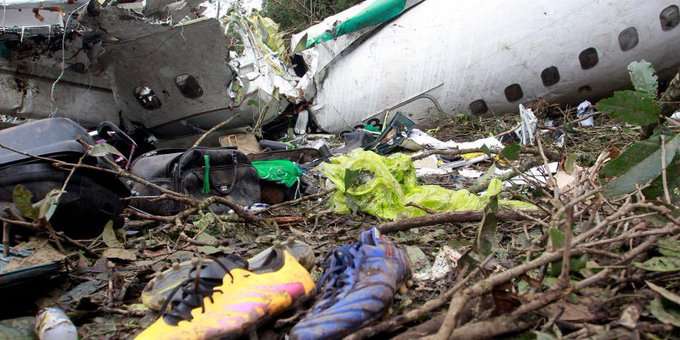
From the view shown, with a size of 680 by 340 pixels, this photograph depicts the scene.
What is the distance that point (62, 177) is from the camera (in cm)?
245

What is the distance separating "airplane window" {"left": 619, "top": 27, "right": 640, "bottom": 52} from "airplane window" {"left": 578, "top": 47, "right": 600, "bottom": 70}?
0.95 ft

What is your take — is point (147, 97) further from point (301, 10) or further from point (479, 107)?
point (301, 10)

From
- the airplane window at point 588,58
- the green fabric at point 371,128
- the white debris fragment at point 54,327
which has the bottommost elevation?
the white debris fragment at point 54,327

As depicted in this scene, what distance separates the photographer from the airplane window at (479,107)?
7082mm

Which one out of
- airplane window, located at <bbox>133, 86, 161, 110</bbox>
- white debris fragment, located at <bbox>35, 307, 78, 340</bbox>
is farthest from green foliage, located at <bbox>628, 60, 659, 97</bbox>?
airplane window, located at <bbox>133, 86, 161, 110</bbox>

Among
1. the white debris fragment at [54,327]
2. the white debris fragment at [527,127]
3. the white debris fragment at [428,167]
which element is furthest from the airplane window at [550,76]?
the white debris fragment at [54,327]

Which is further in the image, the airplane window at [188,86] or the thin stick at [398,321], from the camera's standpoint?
the airplane window at [188,86]

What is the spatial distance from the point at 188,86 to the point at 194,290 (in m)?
4.83

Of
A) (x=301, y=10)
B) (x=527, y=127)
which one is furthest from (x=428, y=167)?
(x=301, y=10)

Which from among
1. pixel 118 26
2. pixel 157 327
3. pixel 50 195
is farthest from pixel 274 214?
pixel 118 26

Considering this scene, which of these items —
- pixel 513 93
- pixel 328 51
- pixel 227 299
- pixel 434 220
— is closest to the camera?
pixel 227 299

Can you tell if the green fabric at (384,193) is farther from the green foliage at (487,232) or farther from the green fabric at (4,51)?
the green fabric at (4,51)

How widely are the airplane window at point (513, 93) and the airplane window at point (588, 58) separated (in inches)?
29.3

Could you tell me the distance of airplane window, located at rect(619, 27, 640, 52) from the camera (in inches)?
251
